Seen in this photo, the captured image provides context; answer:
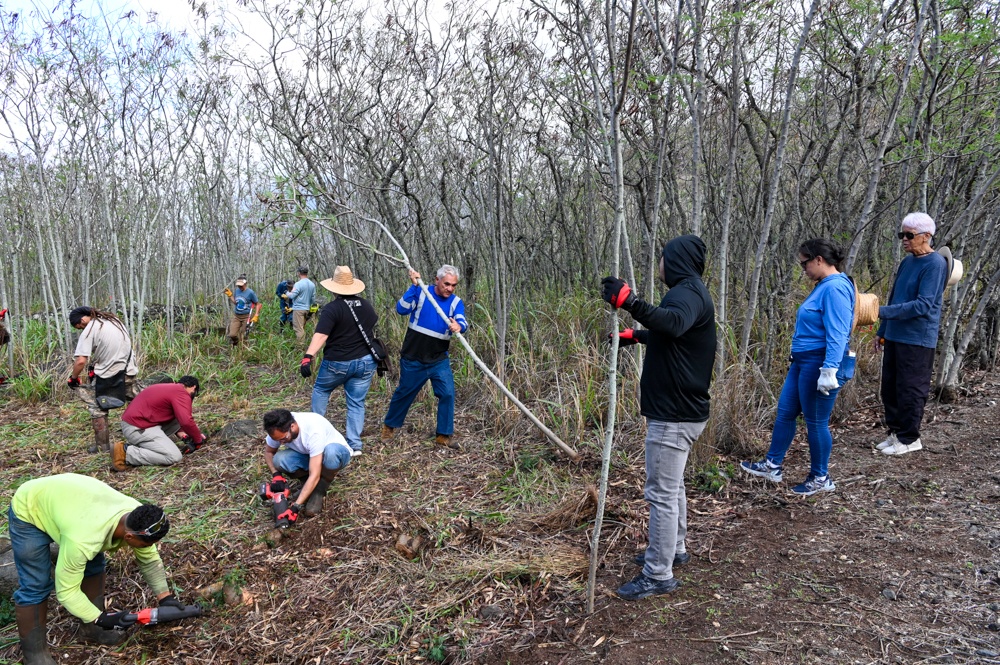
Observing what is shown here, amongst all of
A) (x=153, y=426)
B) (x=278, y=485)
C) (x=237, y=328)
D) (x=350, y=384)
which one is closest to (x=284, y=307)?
(x=237, y=328)

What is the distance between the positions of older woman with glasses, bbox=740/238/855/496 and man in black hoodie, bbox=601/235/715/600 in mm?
1051

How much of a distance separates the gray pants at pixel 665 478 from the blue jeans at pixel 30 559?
279 cm

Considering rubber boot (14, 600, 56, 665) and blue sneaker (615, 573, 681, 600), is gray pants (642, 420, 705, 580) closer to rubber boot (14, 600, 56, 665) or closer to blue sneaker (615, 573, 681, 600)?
blue sneaker (615, 573, 681, 600)

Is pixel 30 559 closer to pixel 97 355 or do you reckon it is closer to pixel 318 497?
pixel 318 497

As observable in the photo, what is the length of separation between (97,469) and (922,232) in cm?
630

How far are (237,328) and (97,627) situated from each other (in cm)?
642

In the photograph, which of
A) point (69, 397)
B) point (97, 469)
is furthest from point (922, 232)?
point (69, 397)

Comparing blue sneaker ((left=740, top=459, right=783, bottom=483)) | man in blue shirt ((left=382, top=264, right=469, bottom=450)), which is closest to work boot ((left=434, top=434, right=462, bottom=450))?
man in blue shirt ((left=382, top=264, right=469, bottom=450))

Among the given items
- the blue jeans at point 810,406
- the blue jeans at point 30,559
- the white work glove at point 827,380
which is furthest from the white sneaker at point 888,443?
the blue jeans at point 30,559

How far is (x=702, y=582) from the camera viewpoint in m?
2.66

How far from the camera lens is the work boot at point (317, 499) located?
3.72 meters

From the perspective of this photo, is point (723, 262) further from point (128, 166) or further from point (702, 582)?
point (128, 166)

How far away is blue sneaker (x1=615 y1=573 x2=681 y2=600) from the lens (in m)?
2.57

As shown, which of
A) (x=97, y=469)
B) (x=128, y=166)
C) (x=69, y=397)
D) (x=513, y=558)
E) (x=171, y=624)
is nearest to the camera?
(x=171, y=624)
